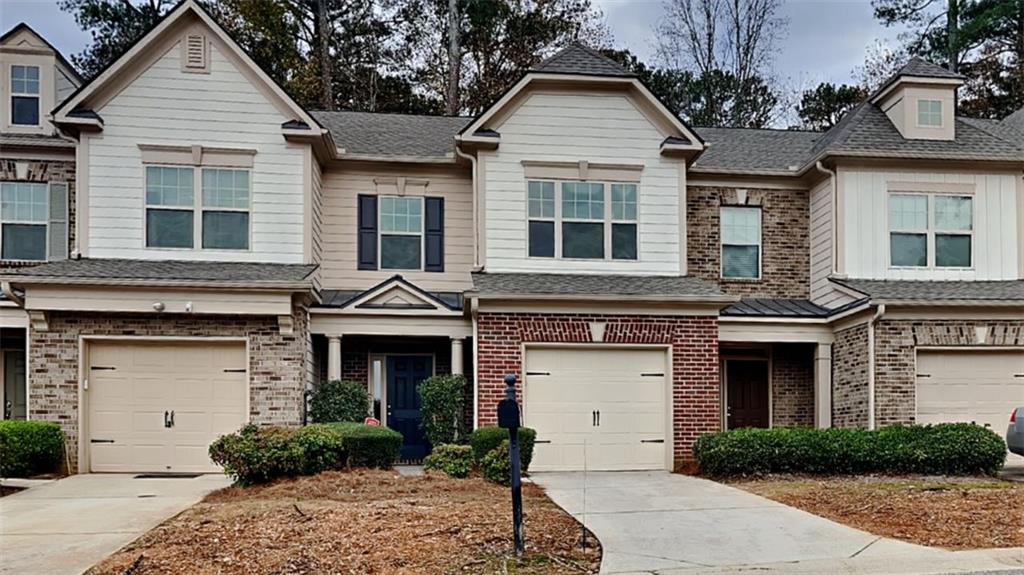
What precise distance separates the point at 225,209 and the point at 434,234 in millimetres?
3985

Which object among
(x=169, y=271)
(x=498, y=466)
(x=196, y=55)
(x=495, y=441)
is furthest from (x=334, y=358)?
(x=196, y=55)

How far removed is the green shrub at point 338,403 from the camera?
55.7 ft

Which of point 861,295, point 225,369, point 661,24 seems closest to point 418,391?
point 225,369

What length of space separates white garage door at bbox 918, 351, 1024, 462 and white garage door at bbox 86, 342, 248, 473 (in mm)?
11628

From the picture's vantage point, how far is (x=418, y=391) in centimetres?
1806

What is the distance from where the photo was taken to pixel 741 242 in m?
20.1

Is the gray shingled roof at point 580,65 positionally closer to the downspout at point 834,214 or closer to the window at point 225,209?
the downspout at point 834,214

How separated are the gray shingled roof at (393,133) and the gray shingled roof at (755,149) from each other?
16.4 feet

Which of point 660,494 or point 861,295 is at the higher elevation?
point 861,295

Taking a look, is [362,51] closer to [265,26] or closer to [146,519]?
[265,26]

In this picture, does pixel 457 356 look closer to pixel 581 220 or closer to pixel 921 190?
pixel 581 220

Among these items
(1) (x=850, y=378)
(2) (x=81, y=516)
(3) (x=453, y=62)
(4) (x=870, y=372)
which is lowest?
(2) (x=81, y=516)

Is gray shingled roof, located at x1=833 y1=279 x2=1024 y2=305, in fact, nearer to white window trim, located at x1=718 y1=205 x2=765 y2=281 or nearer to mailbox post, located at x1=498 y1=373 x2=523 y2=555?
white window trim, located at x1=718 y1=205 x2=765 y2=281

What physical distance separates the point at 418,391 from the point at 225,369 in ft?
11.1
